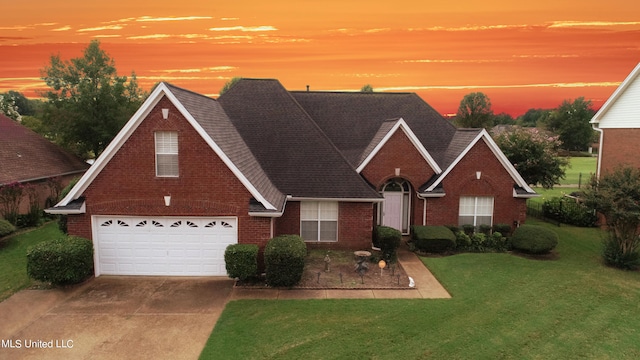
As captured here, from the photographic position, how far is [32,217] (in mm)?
22234

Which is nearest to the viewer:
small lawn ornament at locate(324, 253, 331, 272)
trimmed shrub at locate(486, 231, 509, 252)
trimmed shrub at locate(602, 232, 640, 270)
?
small lawn ornament at locate(324, 253, 331, 272)

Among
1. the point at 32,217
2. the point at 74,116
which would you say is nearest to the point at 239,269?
the point at 32,217

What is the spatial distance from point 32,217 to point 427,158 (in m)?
22.5

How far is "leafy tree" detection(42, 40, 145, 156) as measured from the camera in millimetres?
36281

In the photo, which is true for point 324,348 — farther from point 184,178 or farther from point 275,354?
point 184,178

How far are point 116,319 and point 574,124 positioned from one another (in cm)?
11421

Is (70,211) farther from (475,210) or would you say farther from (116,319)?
(475,210)

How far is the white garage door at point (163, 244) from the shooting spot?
13938 millimetres

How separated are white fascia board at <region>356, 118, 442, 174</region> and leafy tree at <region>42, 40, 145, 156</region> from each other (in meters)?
27.2

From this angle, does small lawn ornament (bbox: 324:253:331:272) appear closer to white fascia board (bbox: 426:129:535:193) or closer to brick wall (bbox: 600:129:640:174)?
white fascia board (bbox: 426:129:535:193)

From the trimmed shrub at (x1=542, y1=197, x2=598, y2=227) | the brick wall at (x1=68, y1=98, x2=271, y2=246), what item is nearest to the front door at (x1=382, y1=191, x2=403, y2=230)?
the brick wall at (x1=68, y1=98, x2=271, y2=246)

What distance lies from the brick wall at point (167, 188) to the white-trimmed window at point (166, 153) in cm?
17

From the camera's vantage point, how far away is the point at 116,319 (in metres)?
10.9

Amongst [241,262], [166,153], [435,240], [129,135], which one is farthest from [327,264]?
[129,135]
